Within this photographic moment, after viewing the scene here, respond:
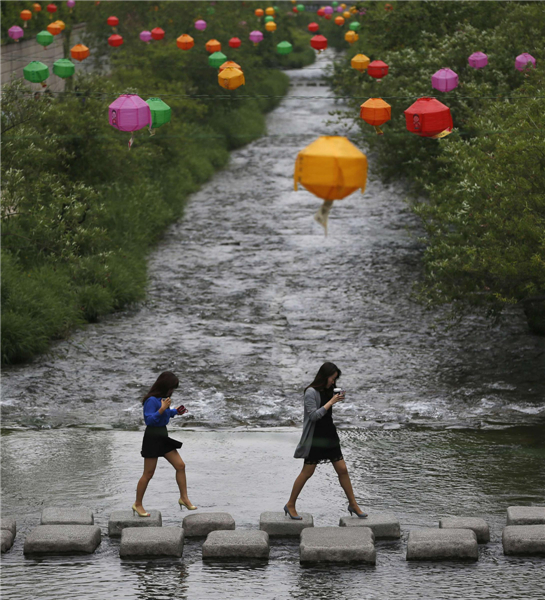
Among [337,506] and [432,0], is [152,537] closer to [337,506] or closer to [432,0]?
[337,506]

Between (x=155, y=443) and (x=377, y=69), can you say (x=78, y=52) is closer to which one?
(x=377, y=69)

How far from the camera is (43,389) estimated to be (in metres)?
18.0

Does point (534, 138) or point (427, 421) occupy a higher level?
point (534, 138)

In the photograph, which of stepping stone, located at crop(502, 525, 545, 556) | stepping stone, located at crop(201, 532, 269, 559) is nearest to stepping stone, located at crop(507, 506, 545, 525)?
stepping stone, located at crop(502, 525, 545, 556)

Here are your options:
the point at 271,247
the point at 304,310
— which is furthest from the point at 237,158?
the point at 304,310

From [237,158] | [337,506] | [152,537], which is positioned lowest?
[237,158]

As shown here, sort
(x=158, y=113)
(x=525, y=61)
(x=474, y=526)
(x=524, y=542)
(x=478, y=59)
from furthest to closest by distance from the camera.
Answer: (x=478, y=59), (x=525, y=61), (x=158, y=113), (x=474, y=526), (x=524, y=542)

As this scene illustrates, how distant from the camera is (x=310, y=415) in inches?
438

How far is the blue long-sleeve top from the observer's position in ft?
37.4

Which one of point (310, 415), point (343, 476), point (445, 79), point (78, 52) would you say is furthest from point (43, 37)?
point (343, 476)

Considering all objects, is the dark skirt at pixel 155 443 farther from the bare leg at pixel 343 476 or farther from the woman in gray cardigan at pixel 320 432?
the bare leg at pixel 343 476

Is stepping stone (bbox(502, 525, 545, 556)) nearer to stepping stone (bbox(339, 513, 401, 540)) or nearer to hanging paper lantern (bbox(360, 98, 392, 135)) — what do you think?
stepping stone (bbox(339, 513, 401, 540))

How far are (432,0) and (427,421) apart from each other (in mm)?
15738

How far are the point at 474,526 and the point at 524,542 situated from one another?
0.59 m
